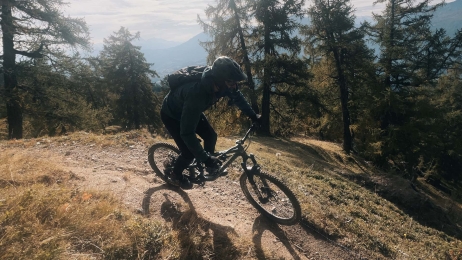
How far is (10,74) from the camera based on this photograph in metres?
13.0

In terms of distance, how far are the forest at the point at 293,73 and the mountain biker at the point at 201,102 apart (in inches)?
508

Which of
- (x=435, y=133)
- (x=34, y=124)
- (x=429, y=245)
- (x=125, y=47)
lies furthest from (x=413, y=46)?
(x=34, y=124)

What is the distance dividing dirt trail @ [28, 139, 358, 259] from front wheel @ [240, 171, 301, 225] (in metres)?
0.20

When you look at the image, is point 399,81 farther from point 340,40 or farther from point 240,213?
point 240,213

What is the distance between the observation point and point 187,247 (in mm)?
3475

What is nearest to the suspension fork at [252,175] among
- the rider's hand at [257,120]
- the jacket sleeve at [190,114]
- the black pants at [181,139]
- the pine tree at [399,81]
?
the rider's hand at [257,120]

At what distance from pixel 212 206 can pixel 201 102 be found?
7.96 ft

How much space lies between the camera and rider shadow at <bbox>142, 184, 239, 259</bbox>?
3568mm

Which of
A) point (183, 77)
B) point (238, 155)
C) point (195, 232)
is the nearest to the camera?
point (195, 232)

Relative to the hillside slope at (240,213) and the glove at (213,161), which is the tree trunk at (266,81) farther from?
the glove at (213,161)

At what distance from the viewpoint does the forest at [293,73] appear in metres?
13.7

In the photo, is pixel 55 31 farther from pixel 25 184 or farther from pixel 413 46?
pixel 413 46

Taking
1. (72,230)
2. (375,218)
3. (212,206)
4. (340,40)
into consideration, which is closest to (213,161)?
(212,206)

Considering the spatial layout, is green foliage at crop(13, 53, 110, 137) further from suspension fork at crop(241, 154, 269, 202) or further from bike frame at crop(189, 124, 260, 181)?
suspension fork at crop(241, 154, 269, 202)
